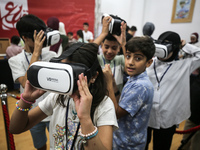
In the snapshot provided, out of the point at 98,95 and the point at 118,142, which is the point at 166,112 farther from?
the point at 98,95

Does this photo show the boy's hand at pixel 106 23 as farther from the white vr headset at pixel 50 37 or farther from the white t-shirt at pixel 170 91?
the white t-shirt at pixel 170 91

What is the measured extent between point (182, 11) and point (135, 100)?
498 centimetres

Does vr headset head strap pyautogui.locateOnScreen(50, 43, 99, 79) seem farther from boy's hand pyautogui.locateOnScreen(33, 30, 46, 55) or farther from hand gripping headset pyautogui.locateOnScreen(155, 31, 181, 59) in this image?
hand gripping headset pyautogui.locateOnScreen(155, 31, 181, 59)

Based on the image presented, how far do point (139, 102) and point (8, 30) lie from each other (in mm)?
4974

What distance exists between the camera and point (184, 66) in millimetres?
1476

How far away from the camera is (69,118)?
807 millimetres

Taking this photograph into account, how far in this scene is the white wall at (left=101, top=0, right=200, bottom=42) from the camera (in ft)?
15.4

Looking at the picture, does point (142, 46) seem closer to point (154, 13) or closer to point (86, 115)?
point (86, 115)

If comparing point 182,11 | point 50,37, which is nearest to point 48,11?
point 182,11

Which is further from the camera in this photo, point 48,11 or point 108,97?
point 48,11

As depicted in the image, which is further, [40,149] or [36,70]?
[40,149]

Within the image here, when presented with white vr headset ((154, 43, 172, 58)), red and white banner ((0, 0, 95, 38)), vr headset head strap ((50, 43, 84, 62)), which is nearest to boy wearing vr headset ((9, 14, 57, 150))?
vr headset head strap ((50, 43, 84, 62))

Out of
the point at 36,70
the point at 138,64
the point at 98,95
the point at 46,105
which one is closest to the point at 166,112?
the point at 138,64

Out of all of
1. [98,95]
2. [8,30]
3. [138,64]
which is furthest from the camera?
[8,30]
